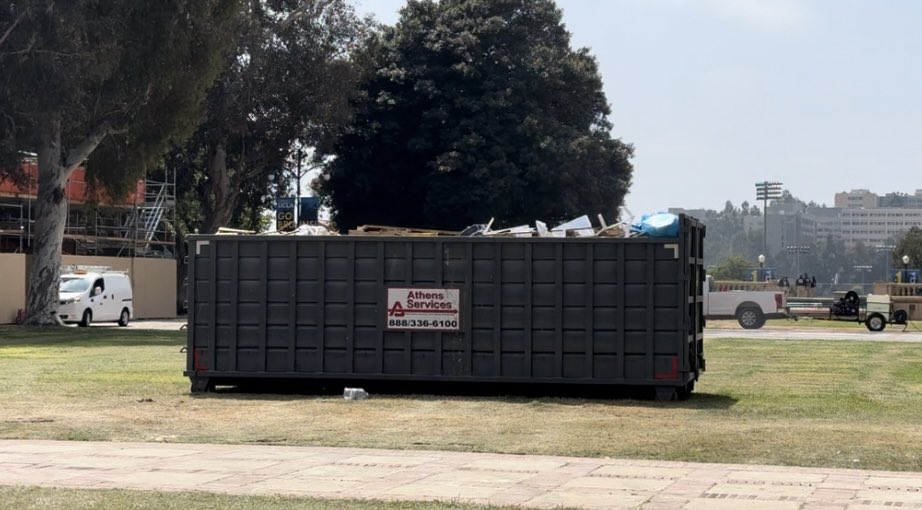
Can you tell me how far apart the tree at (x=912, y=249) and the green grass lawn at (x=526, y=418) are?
90974 mm

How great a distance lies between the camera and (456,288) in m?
19.7

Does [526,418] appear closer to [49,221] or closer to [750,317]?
[49,221]

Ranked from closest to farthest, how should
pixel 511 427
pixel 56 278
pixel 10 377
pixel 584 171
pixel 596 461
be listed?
pixel 596 461 → pixel 511 427 → pixel 10 377 → pixel 56 278 → pixel 584 171

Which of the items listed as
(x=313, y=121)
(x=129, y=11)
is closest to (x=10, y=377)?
(x=129, y=11)

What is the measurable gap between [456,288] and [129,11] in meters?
24.2

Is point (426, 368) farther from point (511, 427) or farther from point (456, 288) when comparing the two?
point (511, 427)

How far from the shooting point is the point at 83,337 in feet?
123

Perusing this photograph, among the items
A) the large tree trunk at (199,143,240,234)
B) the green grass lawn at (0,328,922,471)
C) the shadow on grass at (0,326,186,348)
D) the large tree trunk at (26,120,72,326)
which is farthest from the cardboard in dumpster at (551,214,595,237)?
the large tree trunk at (199,143,240,234)

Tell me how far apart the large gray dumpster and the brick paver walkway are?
19.3 feet

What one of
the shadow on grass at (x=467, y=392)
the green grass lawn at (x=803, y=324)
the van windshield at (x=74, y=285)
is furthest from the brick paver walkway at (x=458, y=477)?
the green grass lawn at (x=803, y=324)

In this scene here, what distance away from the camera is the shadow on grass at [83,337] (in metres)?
34.3

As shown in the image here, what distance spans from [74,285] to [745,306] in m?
24.4

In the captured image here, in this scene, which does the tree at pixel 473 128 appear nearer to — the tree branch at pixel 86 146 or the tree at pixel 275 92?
the tree at pixel 275 92

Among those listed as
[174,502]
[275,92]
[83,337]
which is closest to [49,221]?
[83,337]
